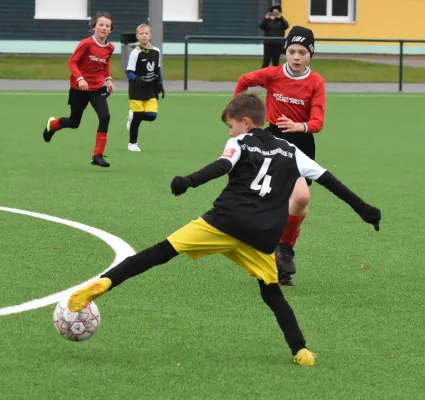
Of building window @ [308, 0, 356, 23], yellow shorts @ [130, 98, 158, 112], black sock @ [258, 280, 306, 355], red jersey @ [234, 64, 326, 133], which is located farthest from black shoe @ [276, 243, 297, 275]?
building window @ [308, 0, 356, 23]

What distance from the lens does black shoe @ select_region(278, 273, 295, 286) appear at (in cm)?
818

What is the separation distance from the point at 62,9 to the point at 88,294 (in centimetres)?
3657

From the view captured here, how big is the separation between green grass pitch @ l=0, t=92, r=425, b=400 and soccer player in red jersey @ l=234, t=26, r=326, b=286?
0.86 ft

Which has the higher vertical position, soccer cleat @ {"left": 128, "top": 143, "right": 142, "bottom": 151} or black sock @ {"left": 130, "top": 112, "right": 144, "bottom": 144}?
black sock @ {"left": 130, "top": 112, "right": 144, "bottom": 144}

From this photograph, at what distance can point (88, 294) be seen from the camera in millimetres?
6121

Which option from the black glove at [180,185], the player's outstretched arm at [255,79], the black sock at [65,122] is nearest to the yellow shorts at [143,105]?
the black sock at [65,122]

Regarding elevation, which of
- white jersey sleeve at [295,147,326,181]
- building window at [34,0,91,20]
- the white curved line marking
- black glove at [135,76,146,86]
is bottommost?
the white curved line marking

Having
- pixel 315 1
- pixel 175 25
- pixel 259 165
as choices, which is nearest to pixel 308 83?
pixel 259 165

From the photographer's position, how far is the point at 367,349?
6.47 meters

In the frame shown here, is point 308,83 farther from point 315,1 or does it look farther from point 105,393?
point 315,1

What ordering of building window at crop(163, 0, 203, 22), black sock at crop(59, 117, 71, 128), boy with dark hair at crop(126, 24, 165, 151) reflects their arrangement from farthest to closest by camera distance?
building window at crop(163, 0, 203, 22) < boy with dark hair at crop(126, 24, 165, 151) < black sock at crop(59, 117, 71, 128)

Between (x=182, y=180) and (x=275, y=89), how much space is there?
311cm

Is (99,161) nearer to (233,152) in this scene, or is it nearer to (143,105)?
(143,105)

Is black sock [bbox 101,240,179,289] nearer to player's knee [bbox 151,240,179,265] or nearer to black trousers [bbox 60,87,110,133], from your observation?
player's knee [bbox 151,240,179,265]
